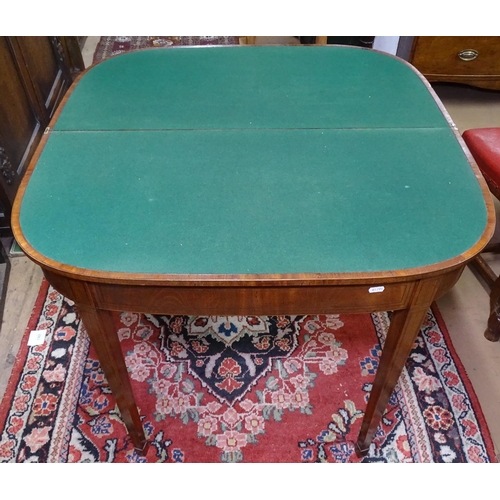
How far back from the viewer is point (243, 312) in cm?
111

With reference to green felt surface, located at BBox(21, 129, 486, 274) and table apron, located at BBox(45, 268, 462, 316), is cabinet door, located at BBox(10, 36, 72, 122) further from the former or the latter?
table apron, located at BBox(45, 268, 462, 316)

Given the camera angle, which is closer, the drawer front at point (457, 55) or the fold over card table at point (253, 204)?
the fold over card table at point (253, 204)

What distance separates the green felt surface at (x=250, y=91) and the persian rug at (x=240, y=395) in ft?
3.02

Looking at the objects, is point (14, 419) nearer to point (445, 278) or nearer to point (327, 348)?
point (327, 348)

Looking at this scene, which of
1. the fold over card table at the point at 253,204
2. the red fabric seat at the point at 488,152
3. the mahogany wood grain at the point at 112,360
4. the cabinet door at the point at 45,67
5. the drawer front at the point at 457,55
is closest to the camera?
the fold over card table at the point at 253,204

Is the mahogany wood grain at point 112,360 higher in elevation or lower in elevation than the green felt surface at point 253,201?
lower

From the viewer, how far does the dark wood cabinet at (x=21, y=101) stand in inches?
89.4

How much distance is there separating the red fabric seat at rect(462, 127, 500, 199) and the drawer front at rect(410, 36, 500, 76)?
132 centimetres

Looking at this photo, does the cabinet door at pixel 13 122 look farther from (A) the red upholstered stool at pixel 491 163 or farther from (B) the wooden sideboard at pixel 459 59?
(B) the wooden sideboard at pixel 459 59

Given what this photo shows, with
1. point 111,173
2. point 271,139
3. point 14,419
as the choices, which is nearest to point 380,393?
point 271,139

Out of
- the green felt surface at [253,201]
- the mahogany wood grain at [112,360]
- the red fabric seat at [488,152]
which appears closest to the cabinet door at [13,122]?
the green felt surface at [253,201]

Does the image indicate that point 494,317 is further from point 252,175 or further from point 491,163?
point 252,175

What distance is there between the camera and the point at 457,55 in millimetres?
3105

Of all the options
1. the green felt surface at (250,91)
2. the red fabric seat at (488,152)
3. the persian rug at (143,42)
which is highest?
the green felt surface at (250,91)
